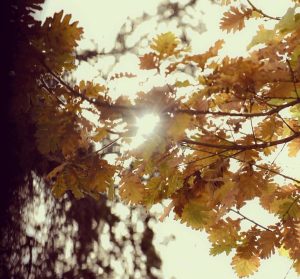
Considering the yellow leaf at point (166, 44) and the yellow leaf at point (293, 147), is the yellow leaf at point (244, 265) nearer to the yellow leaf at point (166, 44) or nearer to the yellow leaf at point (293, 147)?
the yellow leaf at point (293, 147)

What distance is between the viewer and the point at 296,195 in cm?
170

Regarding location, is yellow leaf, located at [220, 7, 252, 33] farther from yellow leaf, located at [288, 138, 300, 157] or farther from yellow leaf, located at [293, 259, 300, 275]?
yellow leaf, located at [293, 259, 300, 275]

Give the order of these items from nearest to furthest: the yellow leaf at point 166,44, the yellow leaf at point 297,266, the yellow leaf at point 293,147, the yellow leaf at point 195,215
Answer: the yellow leaf at point 166,44 → the yellow leaf at point 195,215 → the yellow leaf at point 297,266 → the yellow leaf at point 293,147

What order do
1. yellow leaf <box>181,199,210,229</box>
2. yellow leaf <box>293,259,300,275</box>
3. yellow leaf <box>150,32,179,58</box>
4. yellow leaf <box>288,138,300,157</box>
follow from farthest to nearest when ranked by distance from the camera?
yellow leaf <box>288,138,300,157</box>, yellow leaf <box>293,259,300,275</box>, yellow leaf <box>181,199,210,229</box>, yellow leaf <box>150,32,179,58</box>

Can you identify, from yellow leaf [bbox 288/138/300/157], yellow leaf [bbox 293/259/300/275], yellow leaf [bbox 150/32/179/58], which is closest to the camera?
yellow leaf [bbox 150/32/179/58]

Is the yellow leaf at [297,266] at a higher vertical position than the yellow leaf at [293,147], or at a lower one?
lower

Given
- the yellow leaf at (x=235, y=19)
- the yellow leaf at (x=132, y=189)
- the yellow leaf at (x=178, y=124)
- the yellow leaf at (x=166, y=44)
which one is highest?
the yellow leaf at (x=235, y=19)

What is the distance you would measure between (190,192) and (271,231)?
435 millimetres

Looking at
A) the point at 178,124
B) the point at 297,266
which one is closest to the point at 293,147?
the point at 297,266

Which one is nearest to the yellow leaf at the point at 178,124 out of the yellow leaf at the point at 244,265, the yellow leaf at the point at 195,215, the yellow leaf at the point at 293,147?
the yellow leaf at the point at 195,215

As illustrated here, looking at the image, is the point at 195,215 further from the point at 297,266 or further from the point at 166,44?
the point at 166,44

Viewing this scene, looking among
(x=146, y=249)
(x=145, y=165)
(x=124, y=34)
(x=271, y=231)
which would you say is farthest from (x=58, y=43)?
(x=146, y=249)

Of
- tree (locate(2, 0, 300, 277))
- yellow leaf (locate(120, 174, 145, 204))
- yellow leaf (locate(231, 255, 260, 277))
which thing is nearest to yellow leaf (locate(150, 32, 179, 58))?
tree (locate(2, 0, 300, 277))

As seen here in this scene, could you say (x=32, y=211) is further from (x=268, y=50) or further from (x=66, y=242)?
(x=268, y=50)
